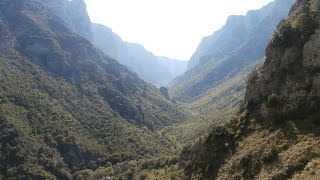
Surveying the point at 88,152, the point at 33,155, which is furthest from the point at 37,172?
the point at 88,152

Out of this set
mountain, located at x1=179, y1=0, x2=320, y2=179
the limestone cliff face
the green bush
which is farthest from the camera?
the green bush

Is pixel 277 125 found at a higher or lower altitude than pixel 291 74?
lower

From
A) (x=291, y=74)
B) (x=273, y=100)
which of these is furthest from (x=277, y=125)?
(x=291, y=74)

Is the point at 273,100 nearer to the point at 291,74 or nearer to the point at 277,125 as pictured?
the point at 277,125

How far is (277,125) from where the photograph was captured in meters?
57.2

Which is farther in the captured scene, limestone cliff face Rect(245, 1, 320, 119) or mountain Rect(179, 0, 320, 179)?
limestone cliff face Rect(245, 1, 320, 119)

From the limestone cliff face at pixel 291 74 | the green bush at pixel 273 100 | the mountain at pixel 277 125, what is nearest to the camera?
the mountain at pixel 277 125

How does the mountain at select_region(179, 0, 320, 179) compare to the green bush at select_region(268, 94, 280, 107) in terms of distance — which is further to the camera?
the green bush at select_region(268, 94, 280, 107)

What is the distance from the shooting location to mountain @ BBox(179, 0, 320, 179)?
50.1m

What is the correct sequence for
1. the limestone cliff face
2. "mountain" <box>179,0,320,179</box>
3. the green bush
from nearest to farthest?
"mountain" <box>179,0,320,179</box> < the limestone cliff face < the green bush

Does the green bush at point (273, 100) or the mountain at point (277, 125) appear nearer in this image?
the mountain at point (277, 125)

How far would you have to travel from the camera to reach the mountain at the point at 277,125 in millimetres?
50125

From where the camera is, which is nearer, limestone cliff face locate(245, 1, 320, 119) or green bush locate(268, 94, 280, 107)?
limestone cliff face locate(245, 1, 320, 119)

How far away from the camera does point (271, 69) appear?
65.1 metres
